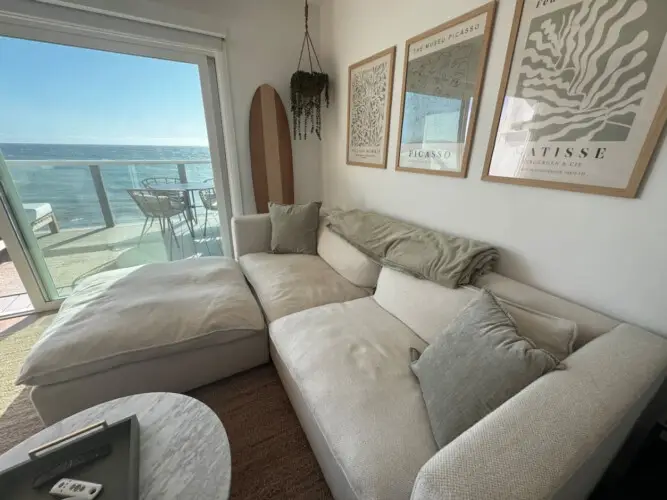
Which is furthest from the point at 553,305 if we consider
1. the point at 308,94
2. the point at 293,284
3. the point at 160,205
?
the point at 160,205

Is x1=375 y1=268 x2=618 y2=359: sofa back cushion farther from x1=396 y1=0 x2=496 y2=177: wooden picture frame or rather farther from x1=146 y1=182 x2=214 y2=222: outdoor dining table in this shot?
x1=146 y1=182 x2=214 y2=222: outdoor dining table

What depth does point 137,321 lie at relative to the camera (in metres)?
1.27

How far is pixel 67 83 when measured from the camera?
189 cm

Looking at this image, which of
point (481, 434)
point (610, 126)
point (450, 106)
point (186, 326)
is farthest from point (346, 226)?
point (481, 434)

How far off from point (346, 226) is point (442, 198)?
0.65m

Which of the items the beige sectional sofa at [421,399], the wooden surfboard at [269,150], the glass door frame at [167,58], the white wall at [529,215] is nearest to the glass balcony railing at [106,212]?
the glass door frame at [167,58]

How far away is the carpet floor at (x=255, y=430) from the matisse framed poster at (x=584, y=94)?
4.86 feet

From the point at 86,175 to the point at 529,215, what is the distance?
2.97 m

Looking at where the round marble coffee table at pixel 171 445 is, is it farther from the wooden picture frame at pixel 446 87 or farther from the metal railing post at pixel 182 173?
the metal railing post at pixel 182 173

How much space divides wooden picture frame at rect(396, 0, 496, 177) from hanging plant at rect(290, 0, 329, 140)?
3.03 feet

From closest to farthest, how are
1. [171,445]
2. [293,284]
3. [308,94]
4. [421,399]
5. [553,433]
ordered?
[553,433] → [171,445] → [421,399] → [293,284] → [308,94]

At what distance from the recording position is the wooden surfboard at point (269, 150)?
2.39m

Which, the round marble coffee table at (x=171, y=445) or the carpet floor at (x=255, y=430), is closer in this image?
the round marble coffee table at (x=171, y=445)

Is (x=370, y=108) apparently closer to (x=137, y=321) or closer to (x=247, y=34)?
(x=247, y=34)
